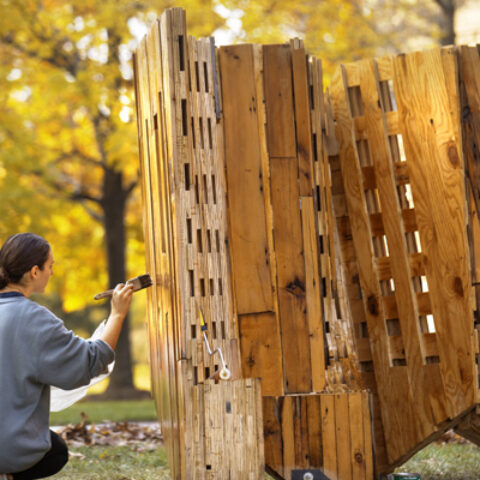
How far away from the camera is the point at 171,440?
4414mm

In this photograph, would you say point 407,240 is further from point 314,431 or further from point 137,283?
point 137,283

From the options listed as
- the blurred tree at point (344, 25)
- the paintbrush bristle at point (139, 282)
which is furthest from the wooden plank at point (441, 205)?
the blurred tree at point (344, 25)

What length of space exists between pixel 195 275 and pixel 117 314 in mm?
535

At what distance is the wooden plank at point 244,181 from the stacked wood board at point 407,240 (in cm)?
95

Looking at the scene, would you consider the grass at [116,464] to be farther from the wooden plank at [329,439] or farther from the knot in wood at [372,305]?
the knot in wood at [372,305]

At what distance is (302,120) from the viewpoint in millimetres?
4520

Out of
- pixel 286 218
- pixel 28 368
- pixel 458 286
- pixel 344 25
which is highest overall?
pixel 344 25

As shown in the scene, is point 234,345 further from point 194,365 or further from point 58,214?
point 58,214

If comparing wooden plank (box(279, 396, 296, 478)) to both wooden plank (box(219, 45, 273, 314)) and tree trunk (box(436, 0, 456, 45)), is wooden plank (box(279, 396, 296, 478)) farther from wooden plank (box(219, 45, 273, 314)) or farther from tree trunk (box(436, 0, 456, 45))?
tree trunk (box(436, 0, 456, 45))

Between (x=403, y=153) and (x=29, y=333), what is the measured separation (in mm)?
2838

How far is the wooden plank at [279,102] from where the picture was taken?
4.48m

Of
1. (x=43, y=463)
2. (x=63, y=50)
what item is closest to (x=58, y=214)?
(x=63, y=50)

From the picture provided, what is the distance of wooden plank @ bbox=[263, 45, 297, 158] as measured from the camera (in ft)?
14.7

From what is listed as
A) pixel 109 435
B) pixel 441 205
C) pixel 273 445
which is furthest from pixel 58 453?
pixel 109 435
